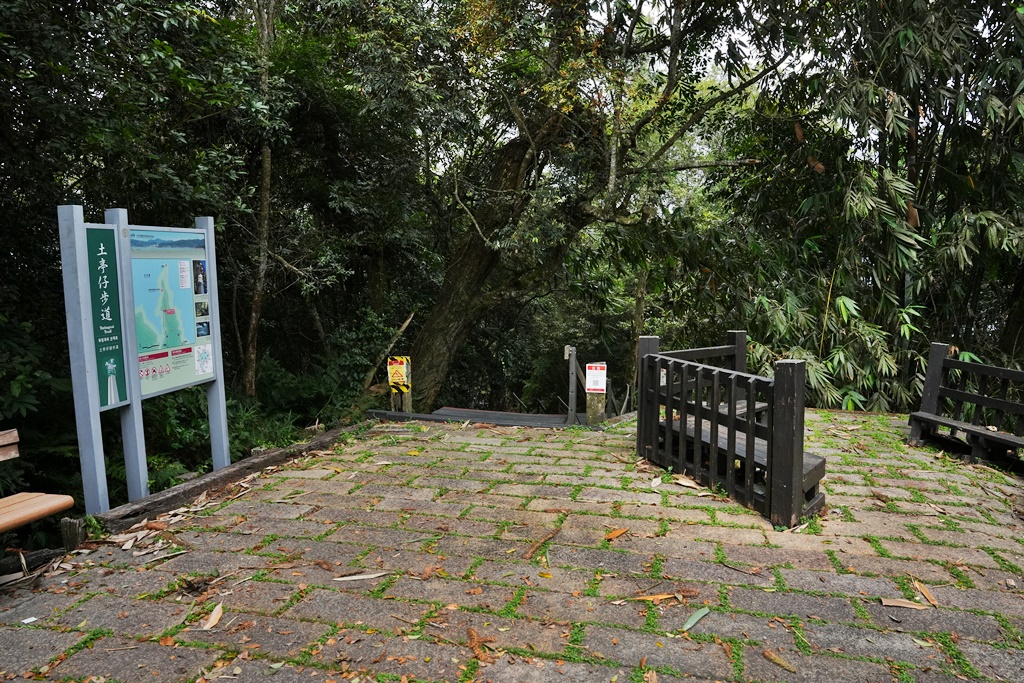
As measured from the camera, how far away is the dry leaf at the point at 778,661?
2328 millimetres

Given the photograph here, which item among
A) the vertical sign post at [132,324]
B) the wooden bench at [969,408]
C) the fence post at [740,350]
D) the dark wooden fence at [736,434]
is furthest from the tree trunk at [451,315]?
the wooden bench at [969,408]

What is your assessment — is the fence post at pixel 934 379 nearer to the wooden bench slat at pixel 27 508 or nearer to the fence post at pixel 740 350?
the fence post at pixel 740 350

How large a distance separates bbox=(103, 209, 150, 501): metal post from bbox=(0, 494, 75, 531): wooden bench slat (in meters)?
0.63

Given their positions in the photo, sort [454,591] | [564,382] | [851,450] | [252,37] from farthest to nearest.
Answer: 1. [564,382]
2. [252,37]
3. [851,450]
4. [454,591]

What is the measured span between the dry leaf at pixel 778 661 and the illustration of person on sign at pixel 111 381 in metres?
3.54

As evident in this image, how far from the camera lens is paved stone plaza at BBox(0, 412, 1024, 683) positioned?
7.85ft

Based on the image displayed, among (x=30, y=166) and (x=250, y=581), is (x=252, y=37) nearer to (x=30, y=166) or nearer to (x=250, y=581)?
(x=30, y=166)

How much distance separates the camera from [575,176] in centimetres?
783

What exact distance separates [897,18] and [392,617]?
7.68 metres

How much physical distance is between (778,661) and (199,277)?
13.5 feet

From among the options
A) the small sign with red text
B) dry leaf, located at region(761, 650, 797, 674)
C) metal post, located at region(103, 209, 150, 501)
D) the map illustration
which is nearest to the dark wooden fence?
the small sign with red text

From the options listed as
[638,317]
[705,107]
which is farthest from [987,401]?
[638,317]

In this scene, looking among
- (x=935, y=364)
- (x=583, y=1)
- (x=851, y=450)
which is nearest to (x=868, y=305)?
(x=935, y=364)

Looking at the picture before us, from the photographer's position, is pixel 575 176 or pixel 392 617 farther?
pixel 575 176
